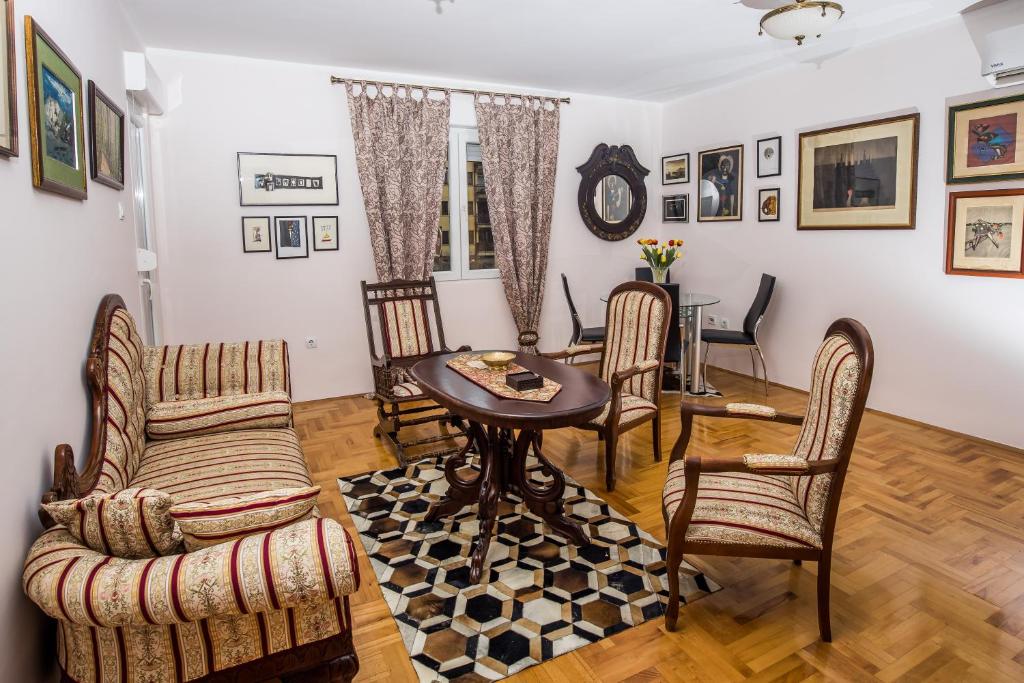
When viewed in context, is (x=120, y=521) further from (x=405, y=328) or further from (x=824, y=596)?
(x=405, y=328)

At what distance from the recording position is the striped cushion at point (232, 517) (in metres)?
1.50

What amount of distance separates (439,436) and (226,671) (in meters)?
2.55

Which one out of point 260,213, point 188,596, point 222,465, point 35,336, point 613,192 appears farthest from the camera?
point 613,192

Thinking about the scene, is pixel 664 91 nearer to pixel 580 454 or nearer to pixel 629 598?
pixel 580 454

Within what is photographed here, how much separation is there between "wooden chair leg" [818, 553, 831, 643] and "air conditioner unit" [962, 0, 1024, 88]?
10.5ft

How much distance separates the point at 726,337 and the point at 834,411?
3.18m

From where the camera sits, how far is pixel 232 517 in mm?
1522

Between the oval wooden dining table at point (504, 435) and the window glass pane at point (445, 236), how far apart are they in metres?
2.52

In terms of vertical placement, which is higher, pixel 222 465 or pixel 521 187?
pixel 521 187

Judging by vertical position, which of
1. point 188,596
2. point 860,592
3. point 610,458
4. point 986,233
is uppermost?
point 986,233

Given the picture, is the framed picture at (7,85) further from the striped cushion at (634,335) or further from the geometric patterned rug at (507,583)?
the striped cushion at (634,335)

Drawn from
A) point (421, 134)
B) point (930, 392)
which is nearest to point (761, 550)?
point (930, 392)

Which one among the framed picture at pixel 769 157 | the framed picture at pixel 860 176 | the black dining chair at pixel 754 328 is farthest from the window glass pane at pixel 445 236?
the framed picture at pixel 860 176

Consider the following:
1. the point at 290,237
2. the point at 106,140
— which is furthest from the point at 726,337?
the point at 106,140
